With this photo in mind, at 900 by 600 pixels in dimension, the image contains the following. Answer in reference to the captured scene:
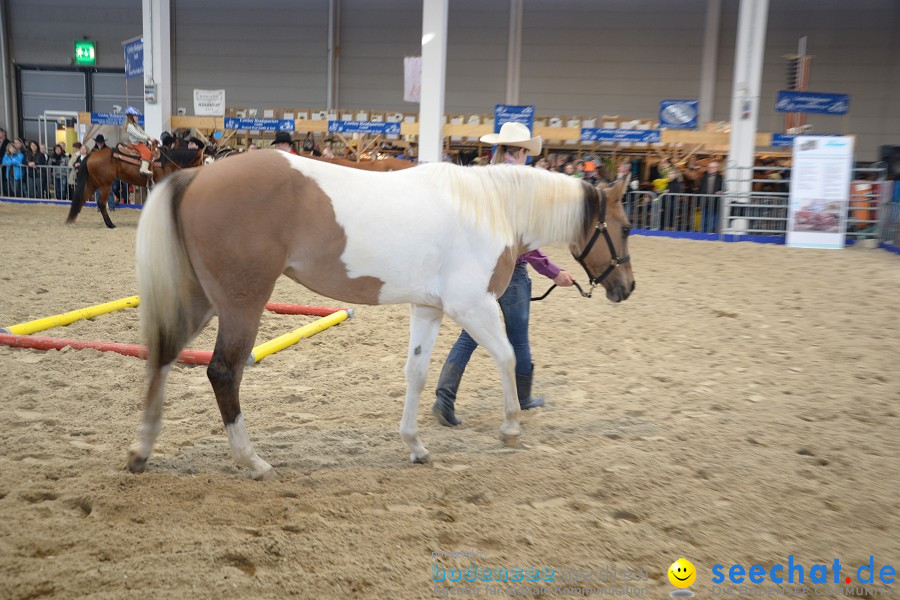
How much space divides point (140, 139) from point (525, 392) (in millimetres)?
16532

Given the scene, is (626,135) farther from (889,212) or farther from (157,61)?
(157,61)

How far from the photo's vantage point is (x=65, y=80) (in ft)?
91.1

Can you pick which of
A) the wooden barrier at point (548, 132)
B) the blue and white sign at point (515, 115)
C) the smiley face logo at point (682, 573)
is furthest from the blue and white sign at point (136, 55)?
the smiley face logo at point (682, 573)

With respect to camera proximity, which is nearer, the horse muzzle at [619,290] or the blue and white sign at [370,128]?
the horse muzzle at [619,290]

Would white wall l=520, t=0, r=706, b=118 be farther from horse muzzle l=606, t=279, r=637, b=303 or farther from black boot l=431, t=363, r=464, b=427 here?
black boot l=431, t=363, r=464, b=427

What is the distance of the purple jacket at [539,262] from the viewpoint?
462 cm

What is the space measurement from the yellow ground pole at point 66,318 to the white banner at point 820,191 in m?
13.2

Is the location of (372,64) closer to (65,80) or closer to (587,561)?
(65,80)

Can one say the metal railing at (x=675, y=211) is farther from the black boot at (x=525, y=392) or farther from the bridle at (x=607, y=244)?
the bridle at (x=607, y=244)

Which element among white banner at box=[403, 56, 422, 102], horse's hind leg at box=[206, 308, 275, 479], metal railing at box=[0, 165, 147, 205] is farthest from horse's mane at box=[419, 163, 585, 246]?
metal railing at box=[0, 165, 147, 205]

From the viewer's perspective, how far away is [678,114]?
17344mm

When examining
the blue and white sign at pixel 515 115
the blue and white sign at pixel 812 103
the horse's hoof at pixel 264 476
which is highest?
the blue and white sign at pixel 812 103

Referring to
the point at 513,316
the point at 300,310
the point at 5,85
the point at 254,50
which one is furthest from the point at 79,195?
the point at 5,85

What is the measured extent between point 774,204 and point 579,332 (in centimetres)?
1101
